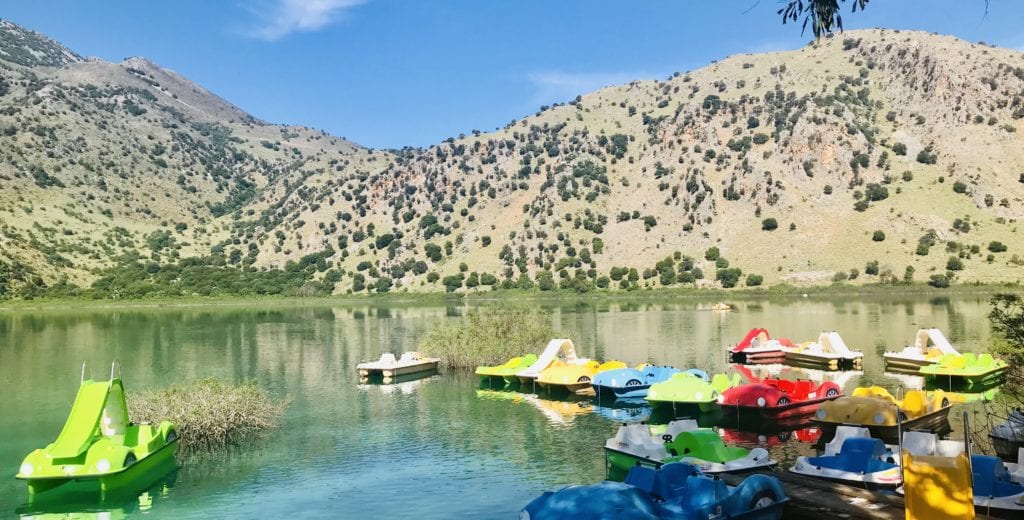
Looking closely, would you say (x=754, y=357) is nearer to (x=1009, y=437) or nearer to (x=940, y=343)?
(x=940, y=343)

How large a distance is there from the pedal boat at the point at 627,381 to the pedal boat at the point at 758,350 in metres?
13.8

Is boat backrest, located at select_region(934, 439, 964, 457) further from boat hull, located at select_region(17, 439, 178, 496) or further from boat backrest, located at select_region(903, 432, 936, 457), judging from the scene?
boat hull, located at select_region(17, 439, 178, 496)

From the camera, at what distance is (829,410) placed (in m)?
22.3

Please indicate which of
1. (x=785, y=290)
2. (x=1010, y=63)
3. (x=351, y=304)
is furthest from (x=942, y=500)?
(x=1010, y=63)

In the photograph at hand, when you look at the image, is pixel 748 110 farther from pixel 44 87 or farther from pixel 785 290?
pixel 44 87

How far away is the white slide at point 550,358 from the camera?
115 feet

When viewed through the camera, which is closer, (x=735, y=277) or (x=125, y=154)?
(x=735, y=277)

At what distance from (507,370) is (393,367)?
7.05 metres

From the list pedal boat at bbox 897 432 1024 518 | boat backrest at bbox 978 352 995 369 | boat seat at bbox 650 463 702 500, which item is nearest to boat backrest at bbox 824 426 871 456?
pedal boat at bbox 897 432 1024 518

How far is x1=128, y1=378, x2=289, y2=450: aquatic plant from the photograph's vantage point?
23.5 meters

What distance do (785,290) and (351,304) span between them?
199 ft

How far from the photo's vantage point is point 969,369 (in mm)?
31953

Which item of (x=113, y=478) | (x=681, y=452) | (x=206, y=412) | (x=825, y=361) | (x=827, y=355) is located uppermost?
(x=206, y=412)

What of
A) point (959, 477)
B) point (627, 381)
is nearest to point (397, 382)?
point (627, 381)
